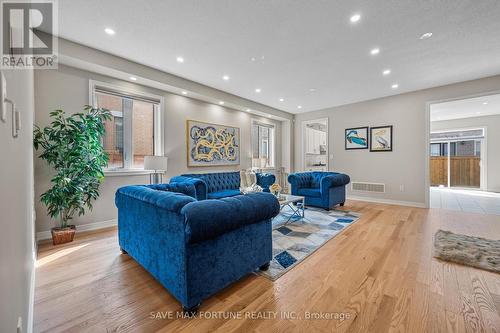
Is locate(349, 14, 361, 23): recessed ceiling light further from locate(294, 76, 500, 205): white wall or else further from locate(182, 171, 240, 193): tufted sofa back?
locate(294, 76, 500, 205): white wall

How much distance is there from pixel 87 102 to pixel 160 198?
2.79 m

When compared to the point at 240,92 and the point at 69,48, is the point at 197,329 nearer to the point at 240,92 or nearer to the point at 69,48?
the point at 69,48

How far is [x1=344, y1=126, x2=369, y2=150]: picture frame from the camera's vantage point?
5801 mm

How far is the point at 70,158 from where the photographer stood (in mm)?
2783

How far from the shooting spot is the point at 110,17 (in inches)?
95.1

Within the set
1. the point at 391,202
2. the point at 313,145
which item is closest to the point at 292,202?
the point at 391,202

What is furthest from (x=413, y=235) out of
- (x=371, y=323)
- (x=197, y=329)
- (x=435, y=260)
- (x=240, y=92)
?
(x=240, y=92)

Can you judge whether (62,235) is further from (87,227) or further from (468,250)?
(468,250)

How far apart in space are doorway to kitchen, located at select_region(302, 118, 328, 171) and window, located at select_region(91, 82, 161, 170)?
4.81m

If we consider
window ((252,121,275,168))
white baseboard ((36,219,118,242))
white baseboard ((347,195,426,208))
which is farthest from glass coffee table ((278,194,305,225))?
white baseboard ((36,219,118,242))

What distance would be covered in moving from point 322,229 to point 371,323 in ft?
6.27

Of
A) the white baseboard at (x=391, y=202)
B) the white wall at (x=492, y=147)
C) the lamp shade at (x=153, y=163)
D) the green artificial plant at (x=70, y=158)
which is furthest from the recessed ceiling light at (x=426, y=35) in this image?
the white wall at (x=492, y=147)

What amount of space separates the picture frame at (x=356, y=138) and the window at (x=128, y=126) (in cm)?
505

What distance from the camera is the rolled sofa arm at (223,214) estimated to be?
4.63 ft
